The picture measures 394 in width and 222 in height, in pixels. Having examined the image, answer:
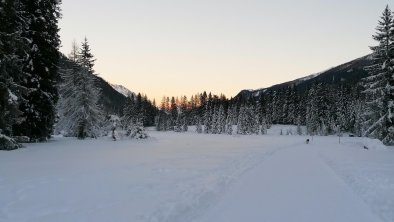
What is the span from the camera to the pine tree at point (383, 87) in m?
36.4

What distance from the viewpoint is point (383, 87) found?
37.3 m

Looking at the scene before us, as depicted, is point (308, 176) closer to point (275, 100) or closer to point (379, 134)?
point (379, 134)

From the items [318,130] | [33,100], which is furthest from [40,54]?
[318,130]

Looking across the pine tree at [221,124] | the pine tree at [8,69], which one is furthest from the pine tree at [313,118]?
the pine tree at [8,69]

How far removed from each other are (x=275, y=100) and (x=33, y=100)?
11643 cm

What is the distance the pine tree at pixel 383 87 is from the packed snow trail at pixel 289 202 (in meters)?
24.8

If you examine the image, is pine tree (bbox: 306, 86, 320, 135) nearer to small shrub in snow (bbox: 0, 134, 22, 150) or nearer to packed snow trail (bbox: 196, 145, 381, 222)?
small shrub in snow (bbox: 0, 134, 22, 150)

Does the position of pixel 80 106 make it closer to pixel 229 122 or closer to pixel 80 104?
pixel 80 104

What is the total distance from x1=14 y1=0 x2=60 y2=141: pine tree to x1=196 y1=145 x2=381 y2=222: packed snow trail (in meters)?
18.6

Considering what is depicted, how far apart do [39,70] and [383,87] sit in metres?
32.7

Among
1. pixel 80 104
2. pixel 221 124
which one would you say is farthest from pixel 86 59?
pixel 221 124

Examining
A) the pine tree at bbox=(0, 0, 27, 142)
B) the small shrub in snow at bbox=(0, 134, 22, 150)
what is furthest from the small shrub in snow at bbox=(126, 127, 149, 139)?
the small shrub in snow at bbox=(0, 134, 22, 150)

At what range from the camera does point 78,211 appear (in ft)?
26.8

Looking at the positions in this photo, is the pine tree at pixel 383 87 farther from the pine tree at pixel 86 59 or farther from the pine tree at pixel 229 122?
the pine tree at pixel 229 122
